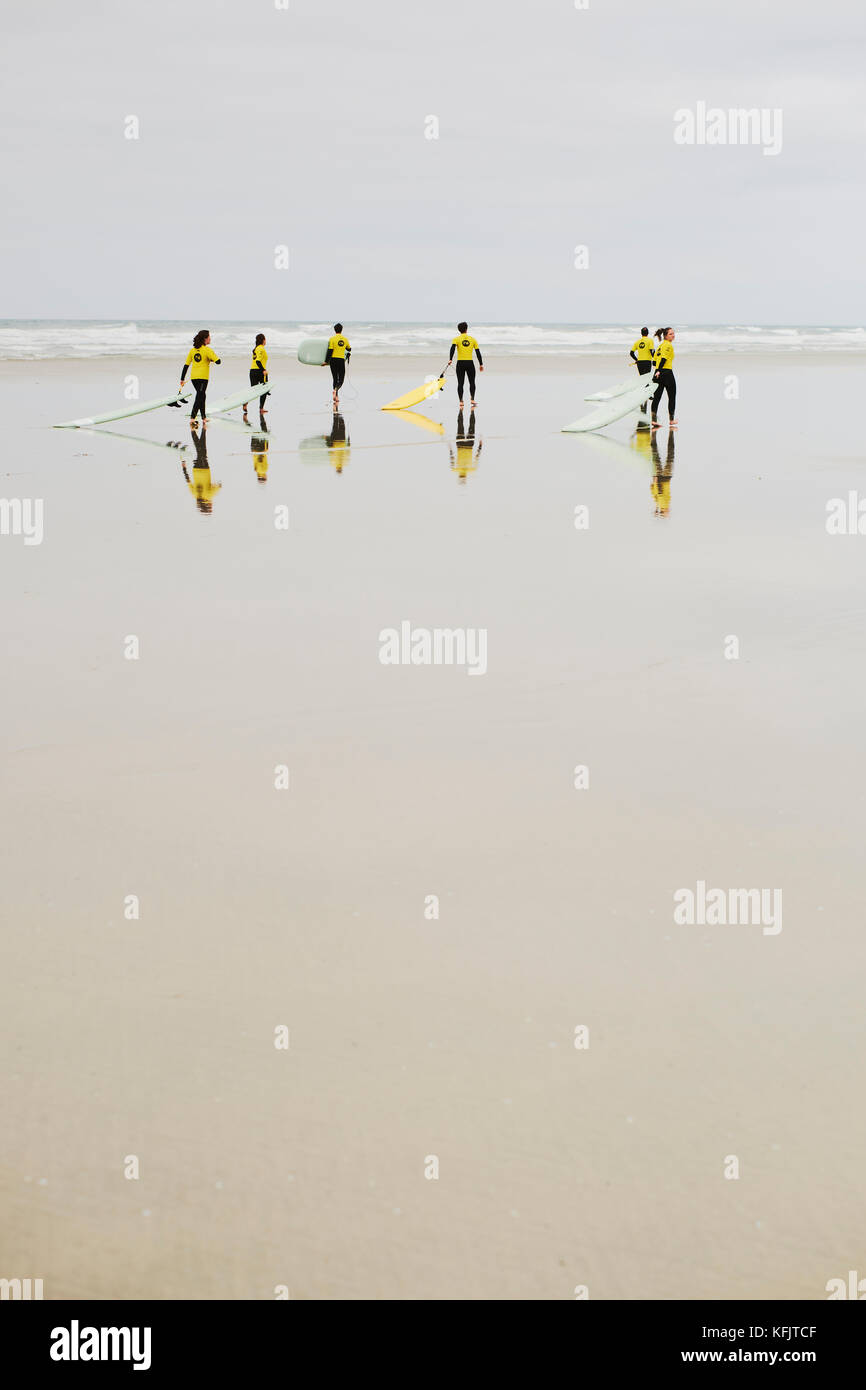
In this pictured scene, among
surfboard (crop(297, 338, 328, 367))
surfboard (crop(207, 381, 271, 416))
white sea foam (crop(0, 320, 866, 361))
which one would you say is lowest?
surfboard (crop(207, 381, 271, 416))

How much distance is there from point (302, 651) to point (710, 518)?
210 inches

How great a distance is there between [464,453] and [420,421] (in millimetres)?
5113

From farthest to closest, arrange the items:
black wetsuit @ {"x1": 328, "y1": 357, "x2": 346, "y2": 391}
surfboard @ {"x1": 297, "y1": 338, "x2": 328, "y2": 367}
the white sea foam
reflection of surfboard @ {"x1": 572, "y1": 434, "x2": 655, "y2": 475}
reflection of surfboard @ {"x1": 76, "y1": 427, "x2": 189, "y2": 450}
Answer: the white sea foam
surfboard @ {"x1": 297, "y1": 338, "x2": 328, "y2": 367}
black wetsuit @ {"x1": 328, "y1": 357, "x2": 346, "y2": 391}
reflection of surfboard @ {"x1": 76, "y1": 427, "x2": 189, "y2": 450}
reflection of surfboard @ {"x1": 572, "y1": 434, "x2": 655, "y2": 475}

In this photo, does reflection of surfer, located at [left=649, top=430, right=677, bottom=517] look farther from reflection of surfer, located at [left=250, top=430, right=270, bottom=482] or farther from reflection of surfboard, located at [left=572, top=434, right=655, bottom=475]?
reflection of surfer, located at [left=250, top=430, right=270, bottom=482]

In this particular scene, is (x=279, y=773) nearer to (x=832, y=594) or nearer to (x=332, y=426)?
(x=832, y=594)

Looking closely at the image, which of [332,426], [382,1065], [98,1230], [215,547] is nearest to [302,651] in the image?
[215,547]

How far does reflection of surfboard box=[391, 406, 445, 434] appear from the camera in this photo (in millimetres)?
18875

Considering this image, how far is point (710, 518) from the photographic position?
419 inches

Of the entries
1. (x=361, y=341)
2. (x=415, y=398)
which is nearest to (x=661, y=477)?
(x=415, y=398)

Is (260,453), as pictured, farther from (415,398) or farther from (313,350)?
(313,350)

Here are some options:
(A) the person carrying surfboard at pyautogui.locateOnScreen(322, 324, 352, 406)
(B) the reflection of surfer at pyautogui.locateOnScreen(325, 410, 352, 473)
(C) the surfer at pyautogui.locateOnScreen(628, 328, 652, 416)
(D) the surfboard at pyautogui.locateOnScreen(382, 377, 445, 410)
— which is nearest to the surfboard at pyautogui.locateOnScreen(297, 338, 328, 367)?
(D) the surfboard at pyautogui.locateOnScreen(382, 377, 445, 410)

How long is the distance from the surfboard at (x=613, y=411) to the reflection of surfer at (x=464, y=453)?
5.22 ft

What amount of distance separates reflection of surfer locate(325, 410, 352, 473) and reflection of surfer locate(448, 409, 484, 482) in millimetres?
1362
